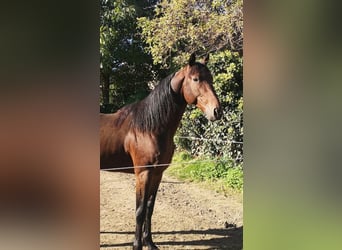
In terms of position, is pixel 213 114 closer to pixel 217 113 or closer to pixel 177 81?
pixel 217 113

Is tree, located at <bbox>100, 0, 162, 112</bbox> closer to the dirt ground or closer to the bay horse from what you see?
the bay horse

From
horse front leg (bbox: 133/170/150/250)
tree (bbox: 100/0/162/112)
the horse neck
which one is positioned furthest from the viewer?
the horse neck

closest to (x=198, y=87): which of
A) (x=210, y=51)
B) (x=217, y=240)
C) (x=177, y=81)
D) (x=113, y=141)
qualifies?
(x=177, y=81)

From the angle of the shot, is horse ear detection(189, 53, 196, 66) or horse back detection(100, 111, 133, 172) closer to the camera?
horse back detection(100, 111, 133, 172)

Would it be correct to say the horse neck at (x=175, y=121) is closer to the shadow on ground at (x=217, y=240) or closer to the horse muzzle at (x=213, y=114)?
the horse muzzle at (x=213, y=114)

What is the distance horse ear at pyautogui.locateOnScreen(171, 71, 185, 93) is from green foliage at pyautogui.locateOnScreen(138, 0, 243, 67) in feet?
0.29

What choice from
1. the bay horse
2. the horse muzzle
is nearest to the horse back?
the bay horse

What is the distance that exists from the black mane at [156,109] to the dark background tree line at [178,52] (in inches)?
2.0

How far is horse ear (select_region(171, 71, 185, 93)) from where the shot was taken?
123 inches

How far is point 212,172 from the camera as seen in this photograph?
331 centimetres

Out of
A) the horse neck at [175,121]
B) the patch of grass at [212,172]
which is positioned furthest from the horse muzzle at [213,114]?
the patch of grass at [212,172]

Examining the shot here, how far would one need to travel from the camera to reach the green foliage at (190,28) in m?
3.09

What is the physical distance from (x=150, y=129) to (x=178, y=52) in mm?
612
